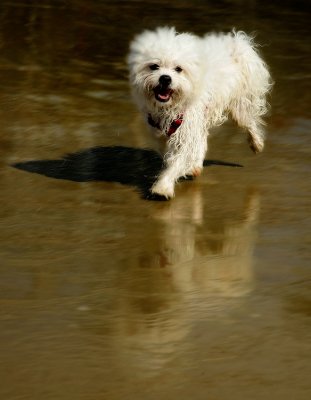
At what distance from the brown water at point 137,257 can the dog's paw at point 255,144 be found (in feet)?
0.25

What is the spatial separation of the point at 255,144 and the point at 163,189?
1.46m

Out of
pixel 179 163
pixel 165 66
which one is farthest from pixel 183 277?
pixel 165 66

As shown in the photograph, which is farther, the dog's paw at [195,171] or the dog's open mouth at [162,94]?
the dog's paw at [195,171]

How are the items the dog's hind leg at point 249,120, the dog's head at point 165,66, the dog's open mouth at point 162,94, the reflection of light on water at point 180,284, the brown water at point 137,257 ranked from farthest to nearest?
the dog's hind leg at point 249,120 → the dog's open mouth at point 162,94 → the dog's head at point 165,66 → the reflection of light on water at point 180,284 → the brown water at point 137,257

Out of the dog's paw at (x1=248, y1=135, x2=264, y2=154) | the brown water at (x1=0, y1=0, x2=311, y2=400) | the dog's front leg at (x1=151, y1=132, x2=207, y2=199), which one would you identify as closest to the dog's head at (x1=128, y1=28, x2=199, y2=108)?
the dog's front leg at (x1=151, y1=132, x2=207, y2=199)

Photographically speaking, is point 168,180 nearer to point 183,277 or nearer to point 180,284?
point 183,277

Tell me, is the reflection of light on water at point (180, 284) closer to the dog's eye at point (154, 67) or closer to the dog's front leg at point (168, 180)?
the dog's front leg at point (168, 180)

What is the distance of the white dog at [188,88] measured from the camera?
6.54m

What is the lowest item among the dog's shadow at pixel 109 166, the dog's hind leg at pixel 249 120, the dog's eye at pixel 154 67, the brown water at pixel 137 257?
the dog's shadow at pixel 109 166

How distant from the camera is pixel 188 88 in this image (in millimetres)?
6609

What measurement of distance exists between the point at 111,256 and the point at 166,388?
67.2 inches

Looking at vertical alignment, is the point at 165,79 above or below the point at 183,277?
above

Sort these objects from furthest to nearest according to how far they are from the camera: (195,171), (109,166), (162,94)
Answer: (109,166), (195,171), (162,94)

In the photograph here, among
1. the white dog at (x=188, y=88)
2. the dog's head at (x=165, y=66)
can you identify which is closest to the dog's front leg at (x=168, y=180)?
the white dog at (x=188, y=88)
